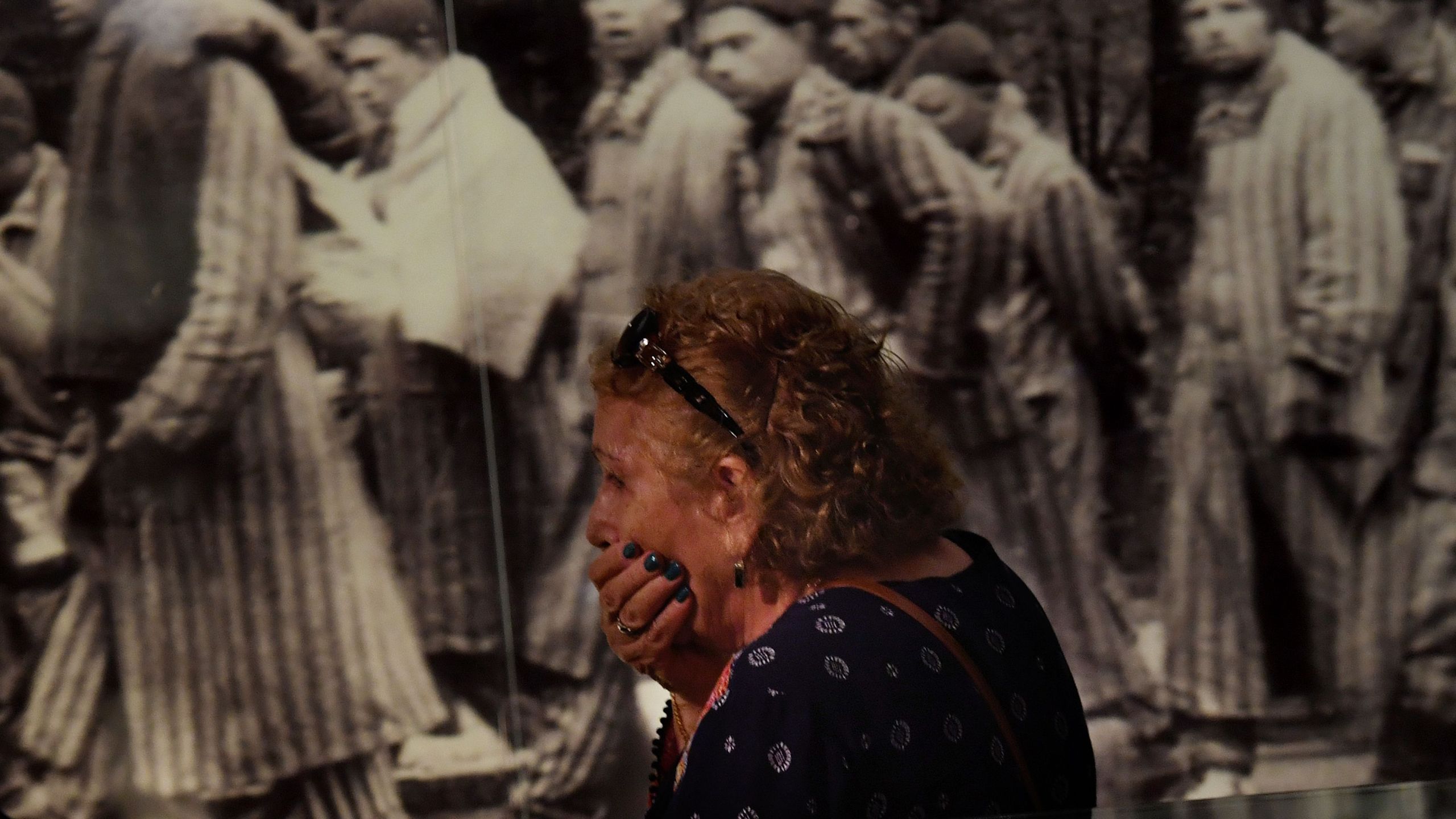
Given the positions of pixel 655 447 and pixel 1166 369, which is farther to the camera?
pixel 1166 369

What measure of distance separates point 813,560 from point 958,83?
145 centimetres

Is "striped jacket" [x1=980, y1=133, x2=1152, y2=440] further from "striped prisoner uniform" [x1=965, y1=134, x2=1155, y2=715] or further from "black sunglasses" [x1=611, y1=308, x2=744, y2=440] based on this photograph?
"black sunglasses" [x1=611, y1=308, x2=744, y2=440]

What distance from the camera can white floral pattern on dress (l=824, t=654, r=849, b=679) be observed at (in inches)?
64.2

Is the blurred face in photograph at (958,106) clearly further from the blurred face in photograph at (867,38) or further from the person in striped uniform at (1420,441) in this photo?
the person in striped uniform at (1420,441)

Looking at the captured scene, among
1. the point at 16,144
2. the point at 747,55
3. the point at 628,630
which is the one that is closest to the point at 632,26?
the point at 747,55

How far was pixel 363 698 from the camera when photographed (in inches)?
114

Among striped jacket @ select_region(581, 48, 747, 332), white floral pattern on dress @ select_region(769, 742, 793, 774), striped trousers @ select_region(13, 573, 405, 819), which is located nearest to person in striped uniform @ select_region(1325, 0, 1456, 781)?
striped jacket @ select_region(581, 48, 747, 332)

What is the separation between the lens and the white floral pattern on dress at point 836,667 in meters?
1.63

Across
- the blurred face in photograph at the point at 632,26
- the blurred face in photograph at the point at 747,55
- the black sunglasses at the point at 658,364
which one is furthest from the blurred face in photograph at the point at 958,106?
the black sunglasses at the point at 658,364

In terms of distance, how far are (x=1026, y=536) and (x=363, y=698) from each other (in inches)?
57.0

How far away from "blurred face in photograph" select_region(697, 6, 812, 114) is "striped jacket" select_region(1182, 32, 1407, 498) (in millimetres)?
914

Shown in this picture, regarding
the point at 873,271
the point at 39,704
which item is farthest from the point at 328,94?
the point at 39,704

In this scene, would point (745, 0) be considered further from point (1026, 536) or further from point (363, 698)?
point (363, 698)

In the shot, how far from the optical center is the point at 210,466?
2.86 meters
